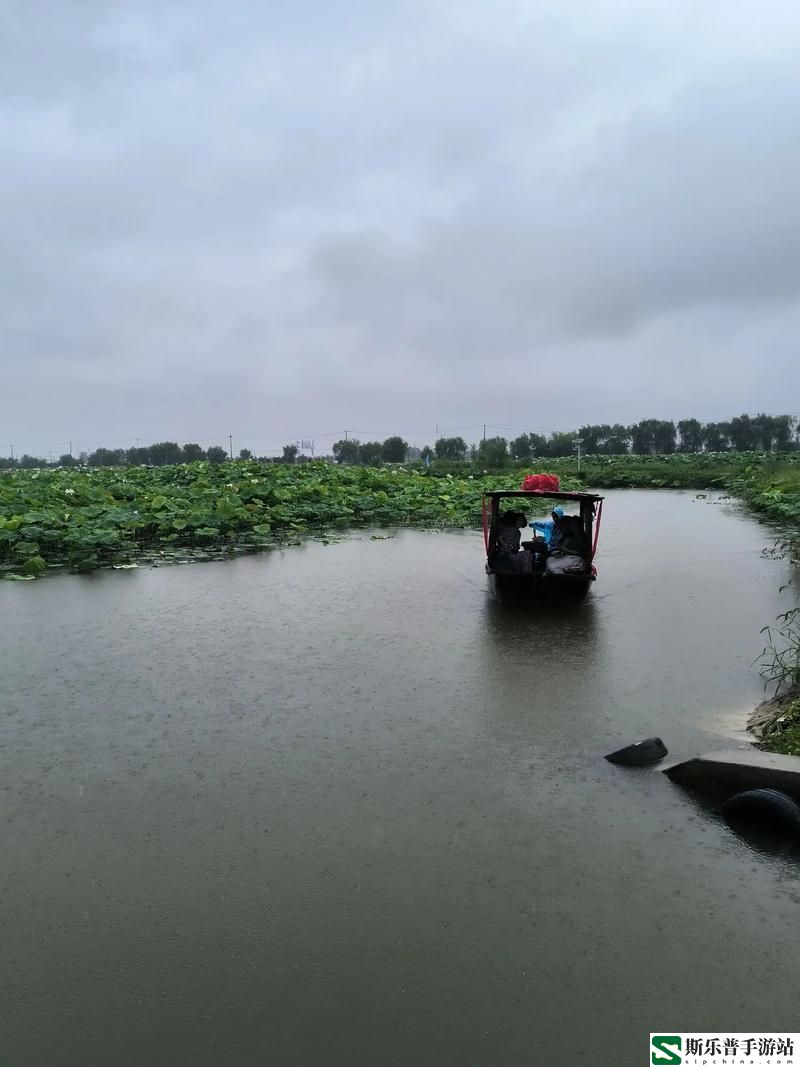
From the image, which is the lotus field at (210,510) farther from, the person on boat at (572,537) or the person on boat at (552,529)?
the person on boat at (572,537)

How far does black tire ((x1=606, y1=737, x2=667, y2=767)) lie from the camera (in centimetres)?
490

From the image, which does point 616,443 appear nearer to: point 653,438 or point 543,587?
point 653,438

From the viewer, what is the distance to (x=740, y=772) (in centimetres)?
440

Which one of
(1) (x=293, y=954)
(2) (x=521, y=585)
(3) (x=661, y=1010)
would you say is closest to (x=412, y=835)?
(1) (x=293, y=954)

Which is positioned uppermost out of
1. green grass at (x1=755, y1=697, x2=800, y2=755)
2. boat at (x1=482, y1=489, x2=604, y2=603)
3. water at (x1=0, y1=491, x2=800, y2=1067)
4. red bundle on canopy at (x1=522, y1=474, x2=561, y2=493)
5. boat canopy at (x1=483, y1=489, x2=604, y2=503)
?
red bundle on canopy at (x1=522, y1=474, x2=561, y2=493)

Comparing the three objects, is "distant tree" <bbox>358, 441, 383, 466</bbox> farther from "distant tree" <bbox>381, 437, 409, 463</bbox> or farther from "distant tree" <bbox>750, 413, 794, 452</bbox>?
"distant tree" <bbox>750, 413, 794, 452</bbox>

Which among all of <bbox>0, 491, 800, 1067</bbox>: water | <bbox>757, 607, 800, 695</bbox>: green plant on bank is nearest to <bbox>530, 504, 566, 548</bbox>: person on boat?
<bbox>757, 607, 800, 695</bbox>: green plant on bank

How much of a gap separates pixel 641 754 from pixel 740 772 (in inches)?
25.4

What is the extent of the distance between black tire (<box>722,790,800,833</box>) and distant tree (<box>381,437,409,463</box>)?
5727cm

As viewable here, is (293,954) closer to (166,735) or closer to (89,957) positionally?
(89,957)

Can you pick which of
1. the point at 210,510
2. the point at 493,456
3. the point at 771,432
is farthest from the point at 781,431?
the point at 210,510

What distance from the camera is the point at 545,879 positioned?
371cm

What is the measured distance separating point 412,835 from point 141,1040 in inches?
64.4

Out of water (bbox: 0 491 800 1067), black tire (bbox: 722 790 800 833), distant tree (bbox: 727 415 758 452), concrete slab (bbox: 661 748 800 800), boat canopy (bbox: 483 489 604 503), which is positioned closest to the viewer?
water (bbox: 0 491 800 1067)
